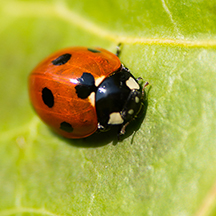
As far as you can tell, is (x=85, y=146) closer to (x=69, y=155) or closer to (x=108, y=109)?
(x=69, y=155)

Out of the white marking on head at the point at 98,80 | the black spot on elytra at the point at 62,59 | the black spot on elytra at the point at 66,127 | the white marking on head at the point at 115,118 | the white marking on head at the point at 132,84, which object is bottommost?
the black spot on elytra at the point at 66,127

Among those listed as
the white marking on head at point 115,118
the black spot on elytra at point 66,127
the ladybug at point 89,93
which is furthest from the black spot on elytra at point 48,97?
the white marking on head at point 115,118

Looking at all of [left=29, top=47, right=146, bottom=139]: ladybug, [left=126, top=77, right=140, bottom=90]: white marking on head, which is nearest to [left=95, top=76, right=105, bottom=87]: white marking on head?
[left=29, top=47, right=146, bottom=139]: ladybug

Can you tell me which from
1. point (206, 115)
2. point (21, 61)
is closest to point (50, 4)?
point (21, 61)

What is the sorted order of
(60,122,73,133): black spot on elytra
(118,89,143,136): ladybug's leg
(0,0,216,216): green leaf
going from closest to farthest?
(0,0,216,216): green leaf, (118,89,143,136): ladybug's leg, (60,122,73,133): black spot on elytra

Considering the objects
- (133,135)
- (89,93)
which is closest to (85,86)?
(89,93)

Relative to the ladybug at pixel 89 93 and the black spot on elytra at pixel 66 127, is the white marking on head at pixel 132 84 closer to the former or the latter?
the ladybug at pixel 89 93

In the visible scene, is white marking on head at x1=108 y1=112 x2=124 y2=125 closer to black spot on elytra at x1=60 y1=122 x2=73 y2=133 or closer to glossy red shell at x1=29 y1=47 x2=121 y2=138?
glossy red shell at x1=29 y1=47 x2=121 y2=138
